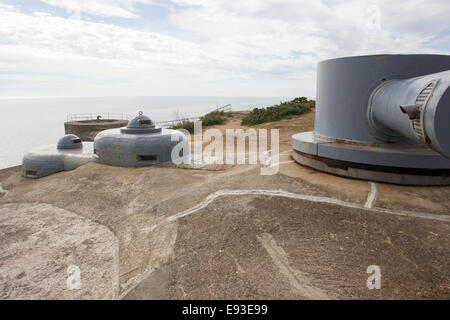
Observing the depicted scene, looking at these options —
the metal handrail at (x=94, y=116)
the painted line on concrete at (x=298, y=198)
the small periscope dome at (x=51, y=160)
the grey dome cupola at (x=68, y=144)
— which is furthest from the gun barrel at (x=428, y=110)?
the metal handrail at (x=94, y=116)

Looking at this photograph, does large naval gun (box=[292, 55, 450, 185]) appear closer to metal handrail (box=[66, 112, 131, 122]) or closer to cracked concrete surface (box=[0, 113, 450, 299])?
cracked concrete surface (box=[0, 113, 450, 299])

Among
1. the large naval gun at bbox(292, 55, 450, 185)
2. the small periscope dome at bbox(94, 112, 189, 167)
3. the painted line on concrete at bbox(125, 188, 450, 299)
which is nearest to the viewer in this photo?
the painted line on concrete at bbox(125, 188, 450, 299)

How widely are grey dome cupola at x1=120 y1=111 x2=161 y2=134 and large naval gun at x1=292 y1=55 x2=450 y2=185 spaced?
6.10 metres

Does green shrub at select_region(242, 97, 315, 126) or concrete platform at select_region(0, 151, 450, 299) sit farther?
green shrub at select_region(242, 97, 315, 126)

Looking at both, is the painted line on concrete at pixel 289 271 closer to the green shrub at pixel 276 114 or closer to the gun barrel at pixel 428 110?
the gun barrel at pixel 428 110

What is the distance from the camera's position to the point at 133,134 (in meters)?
10.3

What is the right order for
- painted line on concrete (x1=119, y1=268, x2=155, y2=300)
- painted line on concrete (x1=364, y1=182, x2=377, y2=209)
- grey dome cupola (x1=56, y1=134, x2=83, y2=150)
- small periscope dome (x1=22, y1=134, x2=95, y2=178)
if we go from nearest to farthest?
1. painted line on concrete (x1=119, y1=268, x2=155, y2=300)
2. painted line on concrete (x1=364, y1=182, x2=377, y2=209)
3. small periscope dome (x1=22, y1=134, x2=95, y2=178)
4. grey dome cupola (x1=56, y1=134, x2=83, y2=150)

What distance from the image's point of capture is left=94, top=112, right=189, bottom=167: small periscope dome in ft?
31.7

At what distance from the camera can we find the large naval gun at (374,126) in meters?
4.93

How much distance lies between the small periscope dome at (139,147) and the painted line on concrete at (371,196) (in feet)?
20.7

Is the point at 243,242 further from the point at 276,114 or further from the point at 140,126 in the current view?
the point at 276,114

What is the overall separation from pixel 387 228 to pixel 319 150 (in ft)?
7.89

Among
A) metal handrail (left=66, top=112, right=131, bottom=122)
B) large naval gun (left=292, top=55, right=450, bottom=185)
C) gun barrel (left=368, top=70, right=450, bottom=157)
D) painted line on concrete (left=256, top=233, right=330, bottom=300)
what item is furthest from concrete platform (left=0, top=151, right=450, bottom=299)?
metal handrail (left=66, top=112, right=131, bottom=122)
